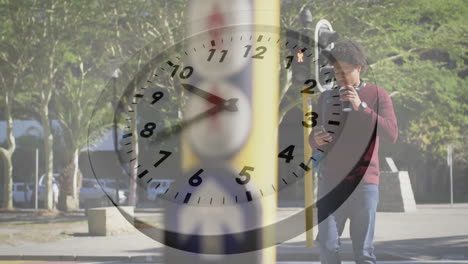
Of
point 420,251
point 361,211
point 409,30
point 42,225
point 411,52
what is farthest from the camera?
point 411,52

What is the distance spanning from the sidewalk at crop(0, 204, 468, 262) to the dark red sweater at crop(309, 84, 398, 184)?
6.49m

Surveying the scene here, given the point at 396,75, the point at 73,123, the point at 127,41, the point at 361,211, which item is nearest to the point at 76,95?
the point at 73,123

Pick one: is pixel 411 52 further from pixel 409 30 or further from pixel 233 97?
pixel 233 97

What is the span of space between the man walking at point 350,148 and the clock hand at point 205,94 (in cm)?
55

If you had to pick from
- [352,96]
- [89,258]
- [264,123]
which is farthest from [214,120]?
[89,258]

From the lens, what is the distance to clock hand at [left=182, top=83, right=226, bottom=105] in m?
2.16

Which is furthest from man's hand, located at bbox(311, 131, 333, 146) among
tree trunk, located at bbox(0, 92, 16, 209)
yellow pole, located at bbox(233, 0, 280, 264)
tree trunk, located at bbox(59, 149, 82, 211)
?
tree trunk, located at bbox(0, 92, 16, 209)

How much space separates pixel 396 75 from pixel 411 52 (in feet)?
5.20

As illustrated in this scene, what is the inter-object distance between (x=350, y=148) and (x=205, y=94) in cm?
96

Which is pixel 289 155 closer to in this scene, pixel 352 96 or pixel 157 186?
pixel 157 186

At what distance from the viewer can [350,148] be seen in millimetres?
2957

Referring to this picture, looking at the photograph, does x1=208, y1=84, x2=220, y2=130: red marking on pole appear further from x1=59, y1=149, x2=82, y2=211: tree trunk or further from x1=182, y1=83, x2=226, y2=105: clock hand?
x1=59, y1=149, x2=82, y2=211: tree trunk

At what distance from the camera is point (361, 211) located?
337 centimetres

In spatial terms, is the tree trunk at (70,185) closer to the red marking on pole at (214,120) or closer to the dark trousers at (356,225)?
the dark trousers at (356,225)
